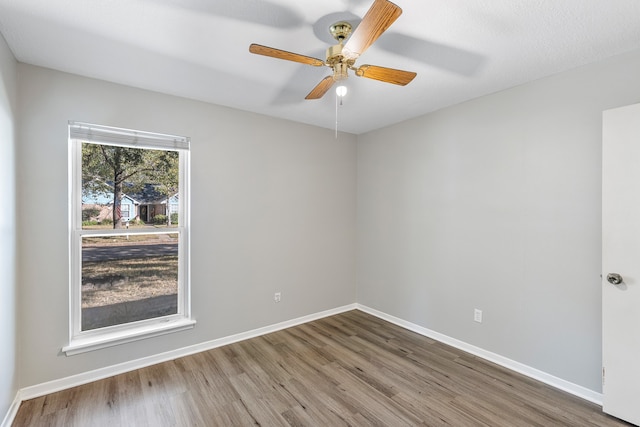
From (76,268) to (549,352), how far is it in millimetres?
3903

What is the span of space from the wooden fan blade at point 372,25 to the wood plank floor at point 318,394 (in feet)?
7.51

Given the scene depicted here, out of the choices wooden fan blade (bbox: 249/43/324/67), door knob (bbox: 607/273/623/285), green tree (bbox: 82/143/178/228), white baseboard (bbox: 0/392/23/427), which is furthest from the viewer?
green tree (bbox: 82/143/178/228)

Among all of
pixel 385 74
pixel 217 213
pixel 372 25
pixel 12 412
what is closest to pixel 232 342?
pixel 217 213

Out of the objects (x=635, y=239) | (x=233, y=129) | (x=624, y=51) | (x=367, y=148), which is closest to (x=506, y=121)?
(x=624, y=51)

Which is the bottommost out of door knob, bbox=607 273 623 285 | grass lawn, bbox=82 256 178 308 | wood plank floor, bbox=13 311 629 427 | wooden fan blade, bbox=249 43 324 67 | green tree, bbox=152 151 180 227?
wood plank floor, bbox=13 311 629 427

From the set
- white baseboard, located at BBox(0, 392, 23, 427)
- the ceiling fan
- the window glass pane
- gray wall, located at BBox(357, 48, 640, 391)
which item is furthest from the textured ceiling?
white baseboard, located at BBox(0, 392, 23, 427)

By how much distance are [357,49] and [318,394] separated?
236cm

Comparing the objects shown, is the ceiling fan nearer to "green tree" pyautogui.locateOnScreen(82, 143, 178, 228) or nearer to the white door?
the white door

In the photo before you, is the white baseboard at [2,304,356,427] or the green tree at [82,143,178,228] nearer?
the white baseboard at [2,304,356,427]

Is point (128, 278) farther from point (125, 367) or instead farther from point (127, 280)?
point (125, 367)

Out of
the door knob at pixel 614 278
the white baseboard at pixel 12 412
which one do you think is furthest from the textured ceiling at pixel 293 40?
the white baseboard at pixel 12 412

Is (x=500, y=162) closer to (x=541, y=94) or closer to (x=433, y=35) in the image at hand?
(x=541, y=94)

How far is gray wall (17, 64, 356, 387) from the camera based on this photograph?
7.39 ft

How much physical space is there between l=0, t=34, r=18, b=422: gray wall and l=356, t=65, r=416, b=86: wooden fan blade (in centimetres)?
220
